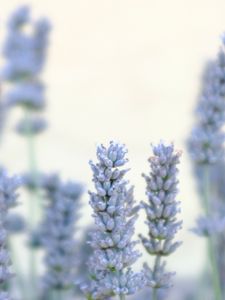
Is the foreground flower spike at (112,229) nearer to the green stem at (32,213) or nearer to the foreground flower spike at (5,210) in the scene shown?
the foreground flower spike at (5,210)

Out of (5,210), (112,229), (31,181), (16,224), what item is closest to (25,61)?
(31,181)

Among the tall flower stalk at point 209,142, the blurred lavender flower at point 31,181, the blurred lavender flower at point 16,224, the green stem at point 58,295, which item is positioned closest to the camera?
the tall flower stalk at point 209,142

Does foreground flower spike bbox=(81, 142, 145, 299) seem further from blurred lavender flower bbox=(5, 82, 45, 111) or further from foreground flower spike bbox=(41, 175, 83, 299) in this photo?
blurred lavender flower bbox=(5, 82, 45, 111)

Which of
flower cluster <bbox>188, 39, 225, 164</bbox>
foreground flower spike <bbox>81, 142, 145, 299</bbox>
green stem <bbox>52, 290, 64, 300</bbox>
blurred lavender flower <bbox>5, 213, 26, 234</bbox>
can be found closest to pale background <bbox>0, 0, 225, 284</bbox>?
blurred lavender flower <bbox>5, 213, 26, 234</bbox>

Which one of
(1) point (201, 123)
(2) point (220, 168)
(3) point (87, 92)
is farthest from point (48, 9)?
(1) point (201, 123)

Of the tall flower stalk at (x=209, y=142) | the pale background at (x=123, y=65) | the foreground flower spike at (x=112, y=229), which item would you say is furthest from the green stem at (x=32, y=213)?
the pale background at (x=123, y=65)

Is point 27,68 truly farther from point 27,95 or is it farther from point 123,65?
point 123,65

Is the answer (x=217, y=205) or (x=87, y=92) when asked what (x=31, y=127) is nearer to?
(x=217, y=205)
